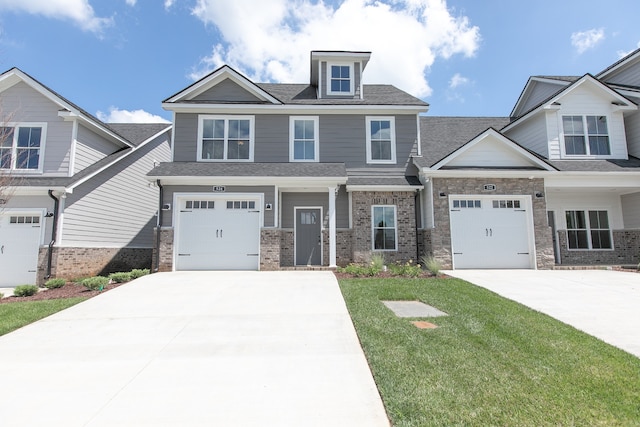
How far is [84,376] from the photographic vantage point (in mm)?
4008

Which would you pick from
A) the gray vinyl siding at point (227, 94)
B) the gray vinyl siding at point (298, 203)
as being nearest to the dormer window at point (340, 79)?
the gray vinyl siding at point (227, 94)

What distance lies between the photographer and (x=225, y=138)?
13.7m

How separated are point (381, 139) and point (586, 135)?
8397 mm

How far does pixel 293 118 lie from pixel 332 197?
3.95 m

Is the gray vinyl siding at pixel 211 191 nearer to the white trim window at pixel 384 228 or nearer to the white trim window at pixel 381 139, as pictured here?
the white trim window at pixel 384 228

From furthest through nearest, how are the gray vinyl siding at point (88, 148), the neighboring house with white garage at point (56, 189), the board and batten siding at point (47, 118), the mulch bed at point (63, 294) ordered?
the gray vinyl siding at point (88, 148) → the board and batten siding at point (47, 118) → the neighboring house with white garage at point (56, 189) → the mulch bed at point (63, 294)

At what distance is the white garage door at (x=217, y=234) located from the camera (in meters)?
12.1

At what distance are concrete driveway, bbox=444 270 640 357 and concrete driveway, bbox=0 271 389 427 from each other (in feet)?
13.3

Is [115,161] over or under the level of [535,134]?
under

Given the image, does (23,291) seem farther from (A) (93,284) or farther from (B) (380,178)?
(B) (380,178)

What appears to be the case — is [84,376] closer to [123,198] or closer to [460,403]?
[460,403]

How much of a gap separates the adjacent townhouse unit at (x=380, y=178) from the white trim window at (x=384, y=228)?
40 millimetres

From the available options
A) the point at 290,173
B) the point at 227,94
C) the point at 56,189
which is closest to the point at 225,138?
the point at 227,94

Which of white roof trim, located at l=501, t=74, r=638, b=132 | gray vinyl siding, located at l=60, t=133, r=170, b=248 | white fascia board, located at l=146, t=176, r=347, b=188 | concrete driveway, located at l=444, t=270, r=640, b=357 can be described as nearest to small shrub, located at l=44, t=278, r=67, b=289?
gray vinyl siding, located at l=60, t=133, r=170, b=248
